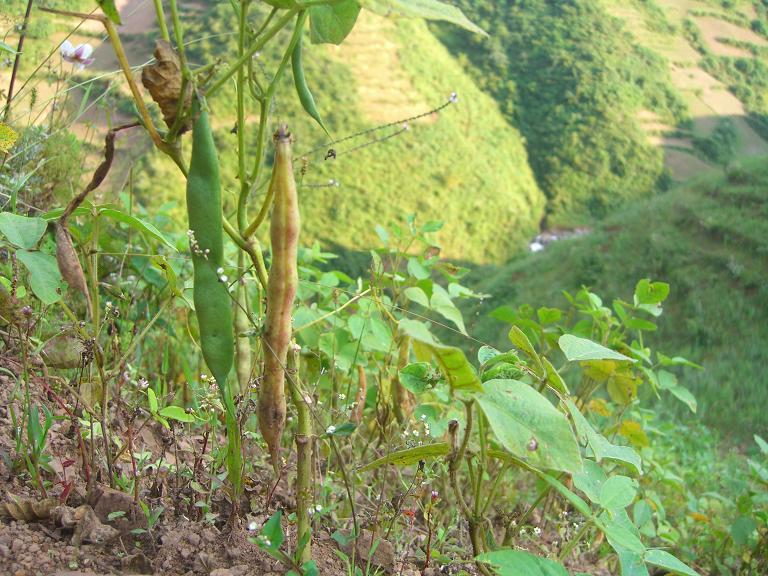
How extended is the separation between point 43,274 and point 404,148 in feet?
16.7

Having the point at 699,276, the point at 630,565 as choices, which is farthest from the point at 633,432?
the point at 699,276

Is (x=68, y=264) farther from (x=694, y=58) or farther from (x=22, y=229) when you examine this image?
(x=694, y=58)

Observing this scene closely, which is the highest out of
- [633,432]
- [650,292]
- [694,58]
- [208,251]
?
[208,251]

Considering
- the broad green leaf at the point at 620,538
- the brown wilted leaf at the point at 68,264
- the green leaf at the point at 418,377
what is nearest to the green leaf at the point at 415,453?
the green leaf at the point at 418,377

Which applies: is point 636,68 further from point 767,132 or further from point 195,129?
point 195,129

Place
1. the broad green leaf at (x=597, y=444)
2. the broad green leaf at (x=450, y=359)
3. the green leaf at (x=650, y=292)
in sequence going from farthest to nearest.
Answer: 1. the green leaf at (x=650, y=292)
2. the broad green leaf at (x=597, y=444)
3. the broad green leaf at (x=450, y=359)

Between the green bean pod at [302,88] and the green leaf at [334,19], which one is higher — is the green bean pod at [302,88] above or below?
below

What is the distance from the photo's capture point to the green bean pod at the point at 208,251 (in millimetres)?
575

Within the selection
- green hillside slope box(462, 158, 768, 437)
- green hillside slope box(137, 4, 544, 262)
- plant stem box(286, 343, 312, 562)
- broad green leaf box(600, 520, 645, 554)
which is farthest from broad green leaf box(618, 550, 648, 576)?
green hillside slope box(137, 4, 544, 262)

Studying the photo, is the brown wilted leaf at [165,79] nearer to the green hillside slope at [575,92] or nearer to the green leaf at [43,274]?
the green leaf at [43,274]

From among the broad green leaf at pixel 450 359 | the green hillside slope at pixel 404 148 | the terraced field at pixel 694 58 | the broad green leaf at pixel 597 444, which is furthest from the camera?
the terraced field at pixel 694 58

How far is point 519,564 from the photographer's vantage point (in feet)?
1.79

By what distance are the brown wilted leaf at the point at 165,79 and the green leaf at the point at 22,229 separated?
0.64 feet

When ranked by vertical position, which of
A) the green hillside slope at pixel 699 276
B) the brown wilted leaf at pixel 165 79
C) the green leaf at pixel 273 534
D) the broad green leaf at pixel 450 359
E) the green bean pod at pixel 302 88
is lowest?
the green hillside slope at pixel 699 276
